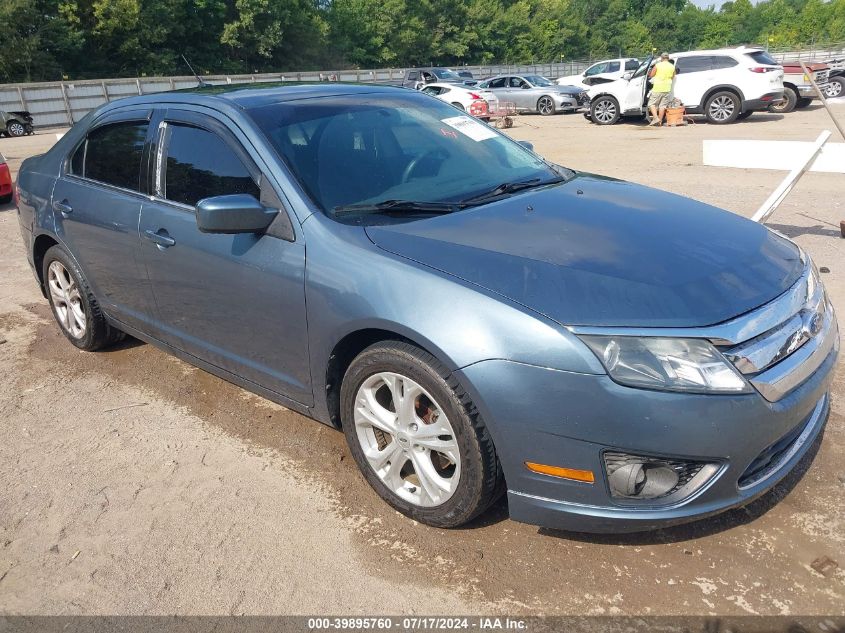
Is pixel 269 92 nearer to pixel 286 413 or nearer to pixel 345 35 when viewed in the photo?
pixel 286 413

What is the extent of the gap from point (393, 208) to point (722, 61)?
54.1ft

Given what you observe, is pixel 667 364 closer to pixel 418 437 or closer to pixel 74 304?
pixel 418 437

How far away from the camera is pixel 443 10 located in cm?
6562

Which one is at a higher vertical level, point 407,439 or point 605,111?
point 407,439

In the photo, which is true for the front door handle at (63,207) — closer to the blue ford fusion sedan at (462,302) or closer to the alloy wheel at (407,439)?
the blue ford fusion sedan at (462,302)

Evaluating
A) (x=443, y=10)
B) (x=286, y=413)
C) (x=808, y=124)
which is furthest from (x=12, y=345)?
(x=443, y=10)

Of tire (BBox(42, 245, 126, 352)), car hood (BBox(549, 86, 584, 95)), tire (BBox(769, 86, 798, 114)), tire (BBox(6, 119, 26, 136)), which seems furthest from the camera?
tire (BBox(6, 119, 26, 136))

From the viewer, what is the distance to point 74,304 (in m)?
4.82

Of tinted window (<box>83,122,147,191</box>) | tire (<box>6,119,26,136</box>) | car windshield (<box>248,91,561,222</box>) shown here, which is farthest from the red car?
tire (<box>6,119,26,136</box>)

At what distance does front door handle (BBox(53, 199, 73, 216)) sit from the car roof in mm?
741

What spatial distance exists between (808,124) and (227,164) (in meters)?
16.4

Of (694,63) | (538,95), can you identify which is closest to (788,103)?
(694,63)

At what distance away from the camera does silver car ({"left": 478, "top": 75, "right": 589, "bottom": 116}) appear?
78.3ft

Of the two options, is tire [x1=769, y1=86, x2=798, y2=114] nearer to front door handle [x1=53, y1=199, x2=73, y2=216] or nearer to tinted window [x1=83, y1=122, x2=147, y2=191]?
tinted window [x1=83, y1=122, x2=147, y2=191]
